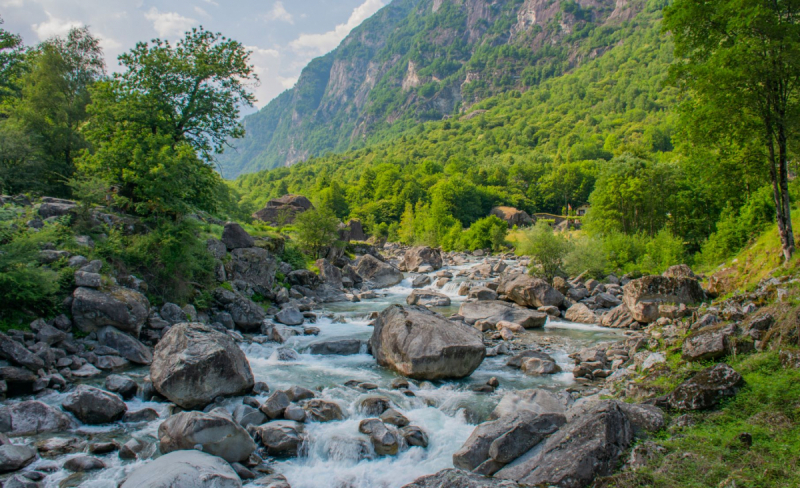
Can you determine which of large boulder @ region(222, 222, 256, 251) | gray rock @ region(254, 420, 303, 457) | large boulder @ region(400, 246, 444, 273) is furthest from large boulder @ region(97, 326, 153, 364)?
large boulder @ region(400, 246, 444, 273)

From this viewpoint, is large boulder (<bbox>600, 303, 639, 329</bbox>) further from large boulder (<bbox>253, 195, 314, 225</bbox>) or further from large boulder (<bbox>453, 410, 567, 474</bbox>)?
large boulder (<bbox>253, 195, 314, 225</bbox>)

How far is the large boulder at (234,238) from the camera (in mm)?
27531

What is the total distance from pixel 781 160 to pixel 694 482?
15.8 m

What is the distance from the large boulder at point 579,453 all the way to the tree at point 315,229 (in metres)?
33.3

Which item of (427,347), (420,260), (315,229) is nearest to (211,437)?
(427,347)

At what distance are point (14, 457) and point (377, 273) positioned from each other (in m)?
33.1

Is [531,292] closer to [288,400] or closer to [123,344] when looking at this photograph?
[288,400]

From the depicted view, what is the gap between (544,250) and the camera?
34.2 meters

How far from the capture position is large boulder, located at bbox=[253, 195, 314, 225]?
5397 centimetres

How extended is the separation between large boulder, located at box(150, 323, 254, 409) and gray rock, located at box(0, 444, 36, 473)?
125 inches

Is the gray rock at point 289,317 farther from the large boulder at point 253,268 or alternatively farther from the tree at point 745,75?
the tree at point 745,75

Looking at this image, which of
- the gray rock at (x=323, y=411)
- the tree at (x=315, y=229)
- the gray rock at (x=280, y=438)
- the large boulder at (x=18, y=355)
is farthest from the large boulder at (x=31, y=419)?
the tree at (x=315, y=229)

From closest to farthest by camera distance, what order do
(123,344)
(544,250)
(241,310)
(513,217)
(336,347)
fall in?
(123,344), (336,347), (241,310), (544,250), (513,217)

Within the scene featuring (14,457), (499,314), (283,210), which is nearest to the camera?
(14,457)
